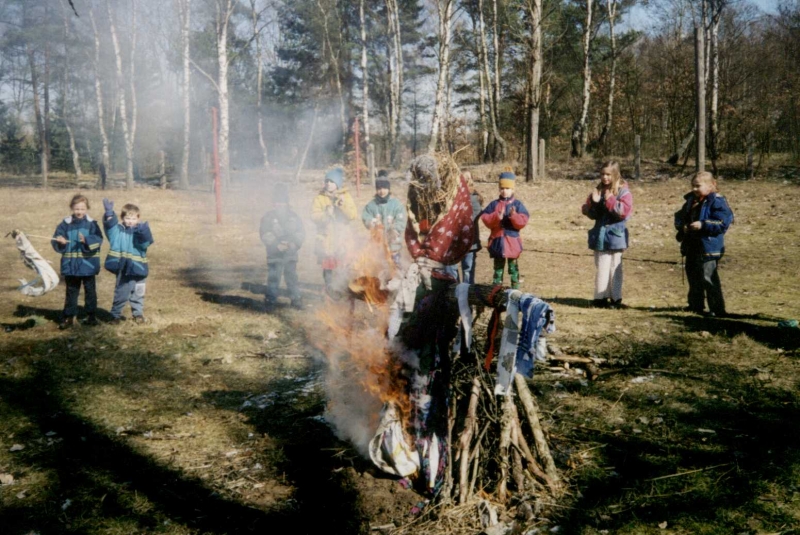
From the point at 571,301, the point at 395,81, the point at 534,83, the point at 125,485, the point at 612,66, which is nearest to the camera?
the point at 125,485

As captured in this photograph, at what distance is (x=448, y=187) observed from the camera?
152 inches

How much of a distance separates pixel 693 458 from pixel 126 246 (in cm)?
725

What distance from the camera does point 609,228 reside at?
7.61 meters

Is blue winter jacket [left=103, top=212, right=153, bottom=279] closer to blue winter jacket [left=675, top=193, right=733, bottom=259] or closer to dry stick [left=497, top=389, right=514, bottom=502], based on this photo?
dry stick [left=497, top=389, right=514, bottom=502]

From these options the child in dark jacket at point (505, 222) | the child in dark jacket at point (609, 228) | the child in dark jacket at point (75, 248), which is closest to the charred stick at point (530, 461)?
the child in dark jacket at point (505, 222)

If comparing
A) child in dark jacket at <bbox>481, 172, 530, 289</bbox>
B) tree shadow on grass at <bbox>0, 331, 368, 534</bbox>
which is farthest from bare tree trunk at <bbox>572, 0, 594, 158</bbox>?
tree shadow on grass at <bbox>0, 331, 368, 534</bbox>

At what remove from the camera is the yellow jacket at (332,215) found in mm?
8195

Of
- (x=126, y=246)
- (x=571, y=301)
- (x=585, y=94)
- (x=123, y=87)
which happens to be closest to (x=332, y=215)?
(x=126, y=246)

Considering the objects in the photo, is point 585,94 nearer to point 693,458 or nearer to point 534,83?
point 534,83

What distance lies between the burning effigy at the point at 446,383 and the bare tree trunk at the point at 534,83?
1840cm

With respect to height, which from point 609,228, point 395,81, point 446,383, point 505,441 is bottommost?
point 505,441

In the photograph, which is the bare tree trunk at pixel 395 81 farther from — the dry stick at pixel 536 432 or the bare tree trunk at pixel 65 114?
the dry stick at pixel 536 432

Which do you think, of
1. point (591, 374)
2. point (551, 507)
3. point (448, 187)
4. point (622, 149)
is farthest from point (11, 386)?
point (622, 149)

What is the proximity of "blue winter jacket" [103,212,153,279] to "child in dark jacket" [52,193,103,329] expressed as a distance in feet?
0.70
